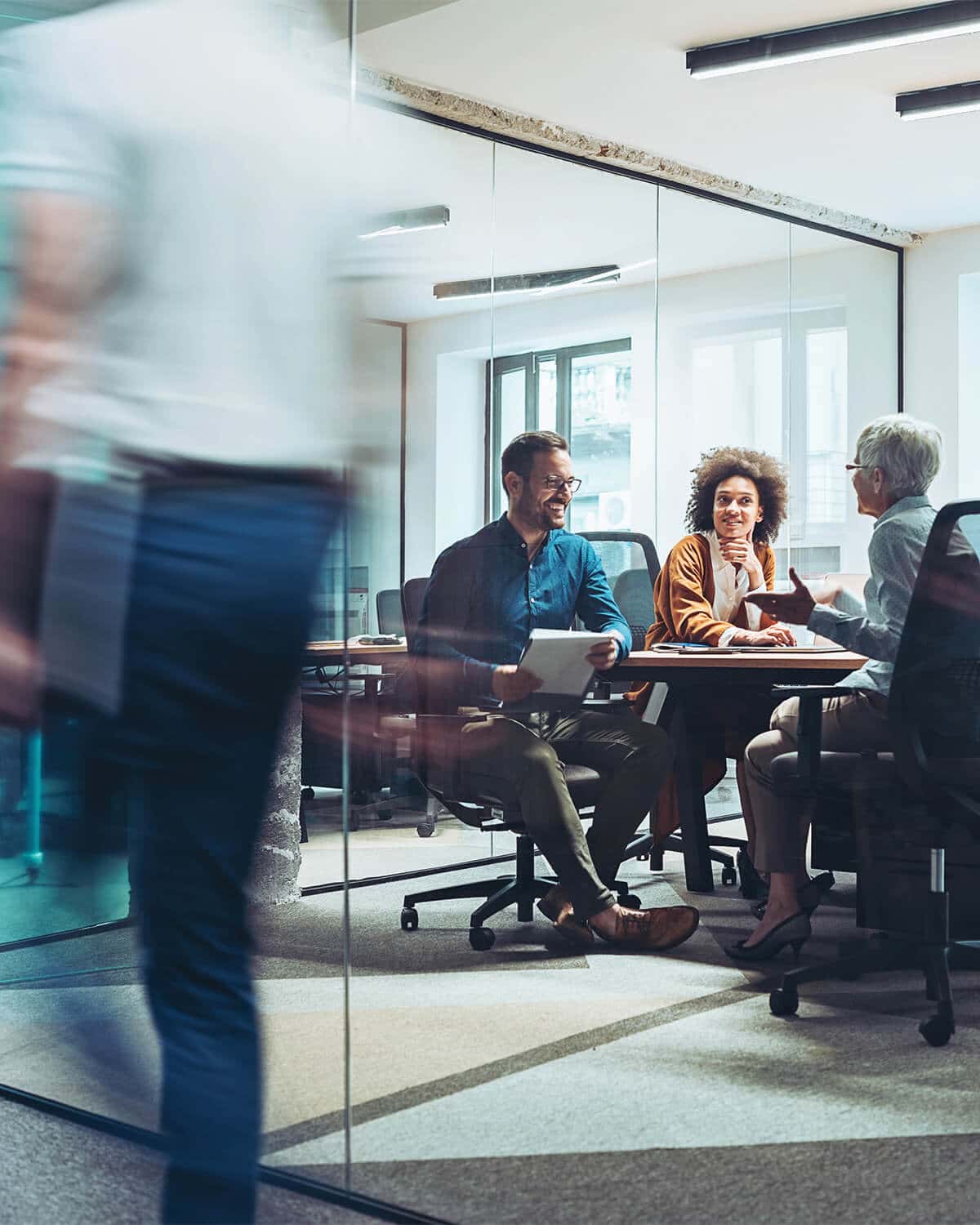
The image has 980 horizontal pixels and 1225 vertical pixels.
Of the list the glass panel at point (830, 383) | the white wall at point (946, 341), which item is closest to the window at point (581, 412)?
the glass panel at point (830, 383)

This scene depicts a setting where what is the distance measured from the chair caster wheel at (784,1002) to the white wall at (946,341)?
4991 millimetres

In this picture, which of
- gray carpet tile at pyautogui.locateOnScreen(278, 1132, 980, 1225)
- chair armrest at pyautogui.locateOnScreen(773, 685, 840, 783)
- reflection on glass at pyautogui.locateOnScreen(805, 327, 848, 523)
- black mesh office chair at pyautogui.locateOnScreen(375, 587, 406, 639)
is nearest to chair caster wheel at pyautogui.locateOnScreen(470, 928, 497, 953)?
gray carpet tile at pyautogui.locateOnScreen(278, 1132, 980, 1225)

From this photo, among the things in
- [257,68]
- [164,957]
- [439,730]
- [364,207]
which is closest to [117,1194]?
[164,957]

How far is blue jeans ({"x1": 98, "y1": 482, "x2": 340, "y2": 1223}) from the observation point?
3.71 feet

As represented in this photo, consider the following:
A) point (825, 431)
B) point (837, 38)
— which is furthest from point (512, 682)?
point (825, 431)

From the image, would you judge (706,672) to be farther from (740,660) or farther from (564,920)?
(564,920)

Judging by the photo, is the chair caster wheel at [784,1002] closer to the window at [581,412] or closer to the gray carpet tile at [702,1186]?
the gray carpet tile at [702,1186]

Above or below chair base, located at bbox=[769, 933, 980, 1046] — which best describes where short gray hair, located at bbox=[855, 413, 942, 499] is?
above

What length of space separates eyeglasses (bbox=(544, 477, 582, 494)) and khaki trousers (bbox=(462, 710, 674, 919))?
636 mm

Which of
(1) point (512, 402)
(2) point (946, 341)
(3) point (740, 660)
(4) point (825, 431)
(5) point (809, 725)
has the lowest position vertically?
(5) point (809, 725)

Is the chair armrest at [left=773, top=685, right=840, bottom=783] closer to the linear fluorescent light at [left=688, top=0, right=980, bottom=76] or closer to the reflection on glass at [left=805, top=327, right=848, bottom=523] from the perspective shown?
the linear fluorescent light at [left=688, top=0, right=980, bottom=76]

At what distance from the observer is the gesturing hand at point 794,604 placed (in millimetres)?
2953

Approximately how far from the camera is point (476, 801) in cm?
286

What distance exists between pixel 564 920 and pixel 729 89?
359 cm
